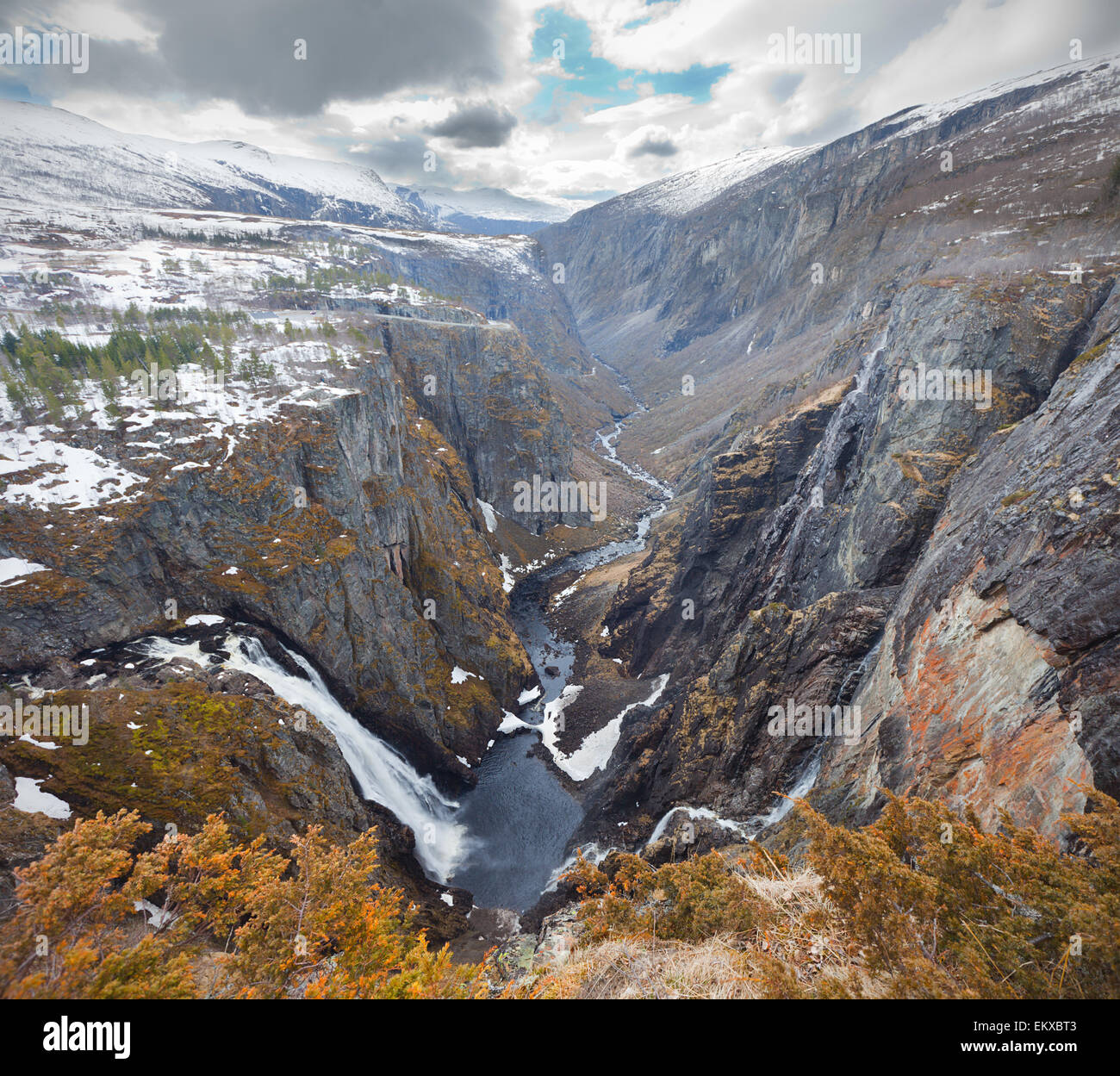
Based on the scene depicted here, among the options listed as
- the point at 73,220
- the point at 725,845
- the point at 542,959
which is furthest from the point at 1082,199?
the point at 73,220

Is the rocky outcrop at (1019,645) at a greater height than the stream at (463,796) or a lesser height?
greater

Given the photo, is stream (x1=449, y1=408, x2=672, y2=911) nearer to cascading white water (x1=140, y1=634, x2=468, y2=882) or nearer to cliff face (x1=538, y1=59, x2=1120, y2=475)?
cascading white water (x1=140, y1=634, x2=468, y2=882)

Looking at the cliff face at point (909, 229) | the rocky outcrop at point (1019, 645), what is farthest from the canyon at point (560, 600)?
the cliff face at point (909, 229)

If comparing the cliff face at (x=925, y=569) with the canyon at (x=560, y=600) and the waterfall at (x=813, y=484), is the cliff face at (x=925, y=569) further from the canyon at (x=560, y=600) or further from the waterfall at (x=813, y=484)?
the waterfall at (x=813, y=484)

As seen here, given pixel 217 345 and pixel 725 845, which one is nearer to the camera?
pixel 725 845

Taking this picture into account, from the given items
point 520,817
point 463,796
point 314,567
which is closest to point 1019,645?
point 520,817

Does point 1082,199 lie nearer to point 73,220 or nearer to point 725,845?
point 725,845

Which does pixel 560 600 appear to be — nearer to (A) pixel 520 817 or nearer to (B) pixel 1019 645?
(A) pixel 520 817

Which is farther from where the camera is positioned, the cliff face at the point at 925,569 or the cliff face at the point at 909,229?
the cliff face at the point at 909,229
